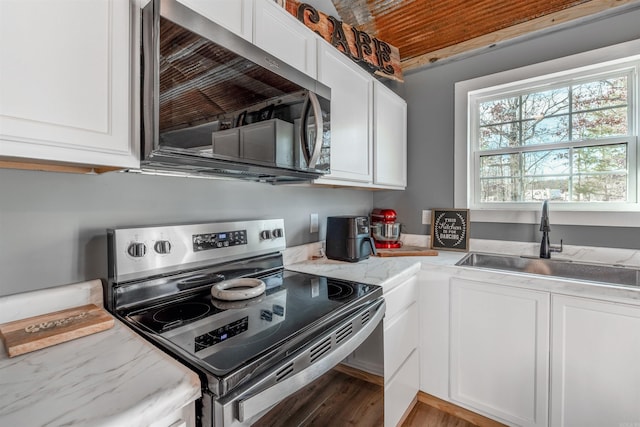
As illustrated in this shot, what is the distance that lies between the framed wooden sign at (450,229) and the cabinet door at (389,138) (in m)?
0.37

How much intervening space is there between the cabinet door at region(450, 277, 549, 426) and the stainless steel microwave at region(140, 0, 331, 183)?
1172 mm

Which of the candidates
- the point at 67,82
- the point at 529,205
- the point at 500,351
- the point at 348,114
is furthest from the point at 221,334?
the point at 529,205

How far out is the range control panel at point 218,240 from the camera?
3.90 ft

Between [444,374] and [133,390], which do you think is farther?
[444,374]

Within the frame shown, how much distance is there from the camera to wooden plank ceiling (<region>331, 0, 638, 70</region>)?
5.85 feet

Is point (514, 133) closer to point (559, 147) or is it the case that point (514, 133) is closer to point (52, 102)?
point (559, 147)

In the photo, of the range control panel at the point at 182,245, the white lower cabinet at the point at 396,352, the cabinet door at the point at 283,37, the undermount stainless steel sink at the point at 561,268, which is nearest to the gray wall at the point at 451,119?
the undermount stainless steel sink at the point at 561,268

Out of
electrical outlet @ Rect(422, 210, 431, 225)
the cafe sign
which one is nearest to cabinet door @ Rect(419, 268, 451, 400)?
electrical outlet @ Rect(422, 210, 431, 225)

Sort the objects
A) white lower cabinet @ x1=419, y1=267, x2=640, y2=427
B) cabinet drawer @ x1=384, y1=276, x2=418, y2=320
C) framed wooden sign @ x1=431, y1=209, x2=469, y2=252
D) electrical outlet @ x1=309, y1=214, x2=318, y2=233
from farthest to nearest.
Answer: framed wooden sign @ x1=431, y1=209, x2=469, y2=252 < electrical outlet @ x1=309, y1=214, x2=318, y2=233 < cabinet drawer @ x1=384, y1=276, x2=418, y2=320 < white lower cabinet @ x1=419, y1=267, x2=640, y2=427

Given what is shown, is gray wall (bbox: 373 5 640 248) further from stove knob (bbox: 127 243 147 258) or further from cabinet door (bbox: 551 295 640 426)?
stove knob (bbox: 127 243 147 258)

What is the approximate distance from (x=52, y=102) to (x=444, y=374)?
81.4 inches

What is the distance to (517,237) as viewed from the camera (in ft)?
6.59

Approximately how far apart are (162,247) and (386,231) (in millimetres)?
1557

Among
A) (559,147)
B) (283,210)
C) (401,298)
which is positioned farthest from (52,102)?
(559,147)
